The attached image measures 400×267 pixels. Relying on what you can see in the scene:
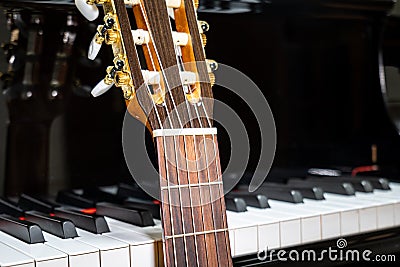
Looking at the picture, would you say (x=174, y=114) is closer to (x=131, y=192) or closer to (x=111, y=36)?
(x=111, y=36)

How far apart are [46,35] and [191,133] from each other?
50 centimetres

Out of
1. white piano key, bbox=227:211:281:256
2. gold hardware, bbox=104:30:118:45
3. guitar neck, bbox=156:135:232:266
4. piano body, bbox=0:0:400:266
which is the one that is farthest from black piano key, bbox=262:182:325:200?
gold hardware, bbox=104:30:118:45

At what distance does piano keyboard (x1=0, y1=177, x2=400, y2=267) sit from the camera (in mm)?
946

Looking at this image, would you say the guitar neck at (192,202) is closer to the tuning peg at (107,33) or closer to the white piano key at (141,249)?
the white piano key at (141,249)

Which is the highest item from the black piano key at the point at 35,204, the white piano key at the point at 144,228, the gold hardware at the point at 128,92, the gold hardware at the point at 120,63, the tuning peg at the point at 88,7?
the tuning peg at the point at 88,7

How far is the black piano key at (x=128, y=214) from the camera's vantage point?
111 centimetres

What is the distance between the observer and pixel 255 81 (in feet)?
5.45

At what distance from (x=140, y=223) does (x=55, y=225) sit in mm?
147

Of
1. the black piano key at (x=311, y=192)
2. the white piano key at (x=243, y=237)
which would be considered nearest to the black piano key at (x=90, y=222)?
the white piano key at (x=243, y=237)

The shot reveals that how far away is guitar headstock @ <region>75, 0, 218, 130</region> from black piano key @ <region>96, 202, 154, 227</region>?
0.18 metres

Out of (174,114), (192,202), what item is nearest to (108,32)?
(174,114)

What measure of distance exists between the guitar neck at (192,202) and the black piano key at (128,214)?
0.12 metres

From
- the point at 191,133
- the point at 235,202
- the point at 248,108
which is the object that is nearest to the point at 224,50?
the point at 248,108

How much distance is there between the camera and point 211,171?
1059 millimetres
